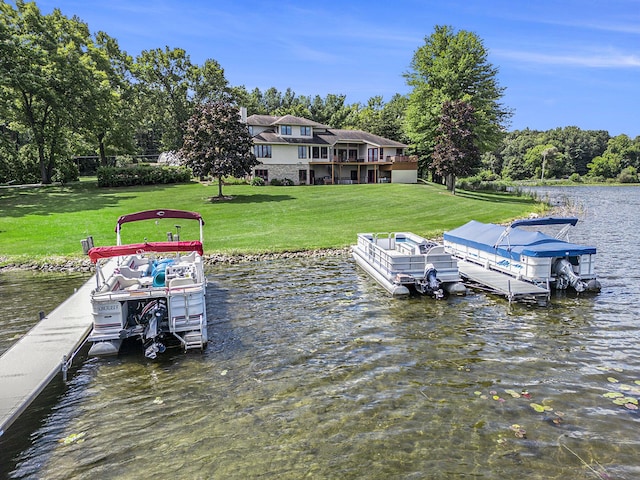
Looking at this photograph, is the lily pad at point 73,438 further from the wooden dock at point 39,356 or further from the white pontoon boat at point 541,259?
the white pontoon boat at point 541,259

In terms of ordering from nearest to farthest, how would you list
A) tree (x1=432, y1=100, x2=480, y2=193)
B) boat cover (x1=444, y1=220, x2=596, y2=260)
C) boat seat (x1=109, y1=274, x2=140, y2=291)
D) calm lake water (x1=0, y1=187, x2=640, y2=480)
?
calm lake water (x1=0, y1=187, x2=640, y2=480), boat seat (x1=109, y1=274, x2=140, y2=291), boat cover (x1=444, y1=220, x2=596, y2=260), tree (x1=432, y1=100, x2=480, y2=193)

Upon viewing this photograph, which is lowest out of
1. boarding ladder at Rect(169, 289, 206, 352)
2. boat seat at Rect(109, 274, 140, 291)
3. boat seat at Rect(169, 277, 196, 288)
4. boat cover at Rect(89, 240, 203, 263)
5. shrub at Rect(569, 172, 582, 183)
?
boarding ladder at Rect(169, 289, 206, 352)

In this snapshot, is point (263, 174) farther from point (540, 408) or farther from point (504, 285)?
point (540, 408)

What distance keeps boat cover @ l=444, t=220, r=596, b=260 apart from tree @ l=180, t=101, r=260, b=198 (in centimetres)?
2266

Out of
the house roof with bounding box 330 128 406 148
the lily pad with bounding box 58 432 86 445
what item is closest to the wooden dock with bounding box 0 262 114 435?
the lily pad with bounding box 58 432 86 445

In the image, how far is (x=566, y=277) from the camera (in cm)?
1625

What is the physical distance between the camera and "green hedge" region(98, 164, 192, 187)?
157 ft

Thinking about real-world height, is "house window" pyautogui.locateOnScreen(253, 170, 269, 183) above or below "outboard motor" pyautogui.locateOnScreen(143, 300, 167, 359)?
above

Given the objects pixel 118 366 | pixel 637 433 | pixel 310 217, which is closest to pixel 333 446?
pixel 637 433

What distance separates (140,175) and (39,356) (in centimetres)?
4315

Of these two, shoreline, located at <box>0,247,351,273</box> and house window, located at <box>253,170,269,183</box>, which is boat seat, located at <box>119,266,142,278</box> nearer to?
shoreline, located at <box>0,247,351,273</box>

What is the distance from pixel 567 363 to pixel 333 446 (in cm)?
664

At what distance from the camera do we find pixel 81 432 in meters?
7.93

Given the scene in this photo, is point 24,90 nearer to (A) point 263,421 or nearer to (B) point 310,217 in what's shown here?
(B) point 310,217
